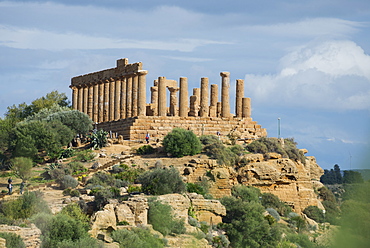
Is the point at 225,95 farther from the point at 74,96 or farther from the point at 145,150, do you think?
the point at 74,96

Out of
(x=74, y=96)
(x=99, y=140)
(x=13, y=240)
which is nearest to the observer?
(x=13, y=240)

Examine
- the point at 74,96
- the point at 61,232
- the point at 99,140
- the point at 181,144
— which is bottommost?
the point at 61,232

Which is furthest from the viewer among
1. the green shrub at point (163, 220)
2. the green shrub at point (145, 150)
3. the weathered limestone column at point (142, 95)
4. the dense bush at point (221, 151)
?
the weathered limestone column at point (142, 95)

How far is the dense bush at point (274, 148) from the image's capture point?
5235 cm

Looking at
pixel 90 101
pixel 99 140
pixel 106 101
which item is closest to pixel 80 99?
pixel 90 101

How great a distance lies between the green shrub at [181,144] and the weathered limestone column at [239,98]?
1349 centimetres

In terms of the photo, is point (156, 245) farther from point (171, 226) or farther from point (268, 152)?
point (268, 152)

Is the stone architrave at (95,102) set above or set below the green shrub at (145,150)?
above

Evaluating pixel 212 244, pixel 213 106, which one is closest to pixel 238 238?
pixel 212 244

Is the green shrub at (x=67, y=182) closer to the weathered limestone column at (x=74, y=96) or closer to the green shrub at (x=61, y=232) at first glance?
the green shrub at (x=61, y=232)

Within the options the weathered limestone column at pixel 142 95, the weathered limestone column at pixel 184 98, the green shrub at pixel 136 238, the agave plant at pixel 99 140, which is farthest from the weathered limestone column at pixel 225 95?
the green shrub at pixel 136 238

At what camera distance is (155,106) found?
6669 centimetres

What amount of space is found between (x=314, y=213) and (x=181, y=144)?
10596mm

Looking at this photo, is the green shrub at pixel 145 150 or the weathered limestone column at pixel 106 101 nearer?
the green shrub at pixel 145 150
